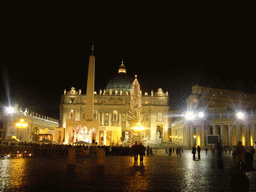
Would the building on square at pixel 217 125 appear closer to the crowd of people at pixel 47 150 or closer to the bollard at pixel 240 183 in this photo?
the crowd of people at pixel 47 150

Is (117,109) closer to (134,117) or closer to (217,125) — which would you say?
(217,125)

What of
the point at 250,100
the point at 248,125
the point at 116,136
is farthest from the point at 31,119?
the point at 250,100

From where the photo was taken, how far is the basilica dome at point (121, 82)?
9825 cm

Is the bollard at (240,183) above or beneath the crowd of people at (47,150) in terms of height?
above

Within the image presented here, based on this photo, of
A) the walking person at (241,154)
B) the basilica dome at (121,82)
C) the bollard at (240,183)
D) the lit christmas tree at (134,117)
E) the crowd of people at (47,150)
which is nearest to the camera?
the bollard at (240,183)

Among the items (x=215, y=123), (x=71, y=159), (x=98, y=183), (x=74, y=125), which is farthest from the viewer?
(x=215, y=123)

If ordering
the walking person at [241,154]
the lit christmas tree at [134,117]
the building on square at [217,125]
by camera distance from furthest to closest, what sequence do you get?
the building on square at [217,125]
the lit christmas tree at [134,117]
the walking person at [241,154]

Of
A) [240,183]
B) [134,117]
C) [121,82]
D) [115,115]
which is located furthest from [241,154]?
[121,82]

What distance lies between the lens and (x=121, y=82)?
99312mm

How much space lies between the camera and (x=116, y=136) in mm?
55438

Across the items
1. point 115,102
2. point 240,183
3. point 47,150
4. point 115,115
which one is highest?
point 115,102

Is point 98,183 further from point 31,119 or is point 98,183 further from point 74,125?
point 31,119

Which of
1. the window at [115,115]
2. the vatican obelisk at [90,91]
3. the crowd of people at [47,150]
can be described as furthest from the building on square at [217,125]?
the window at [115,115]

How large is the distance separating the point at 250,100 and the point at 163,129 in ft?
99.8
